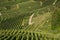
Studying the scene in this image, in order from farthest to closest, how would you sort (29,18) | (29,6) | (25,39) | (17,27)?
(29,6), (29,18), (17,27), (25,39)

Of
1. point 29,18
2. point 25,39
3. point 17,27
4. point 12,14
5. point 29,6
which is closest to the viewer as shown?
point 25,39

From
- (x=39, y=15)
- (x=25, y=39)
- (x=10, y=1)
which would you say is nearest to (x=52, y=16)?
(x=39, y=15)

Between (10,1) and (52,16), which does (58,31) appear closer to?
(52,16)

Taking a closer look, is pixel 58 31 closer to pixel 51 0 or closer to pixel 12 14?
pixel 12 14

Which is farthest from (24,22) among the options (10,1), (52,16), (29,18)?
(10,1)

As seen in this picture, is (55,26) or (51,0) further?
(51,0)

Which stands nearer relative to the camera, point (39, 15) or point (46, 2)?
point (39, 15)
